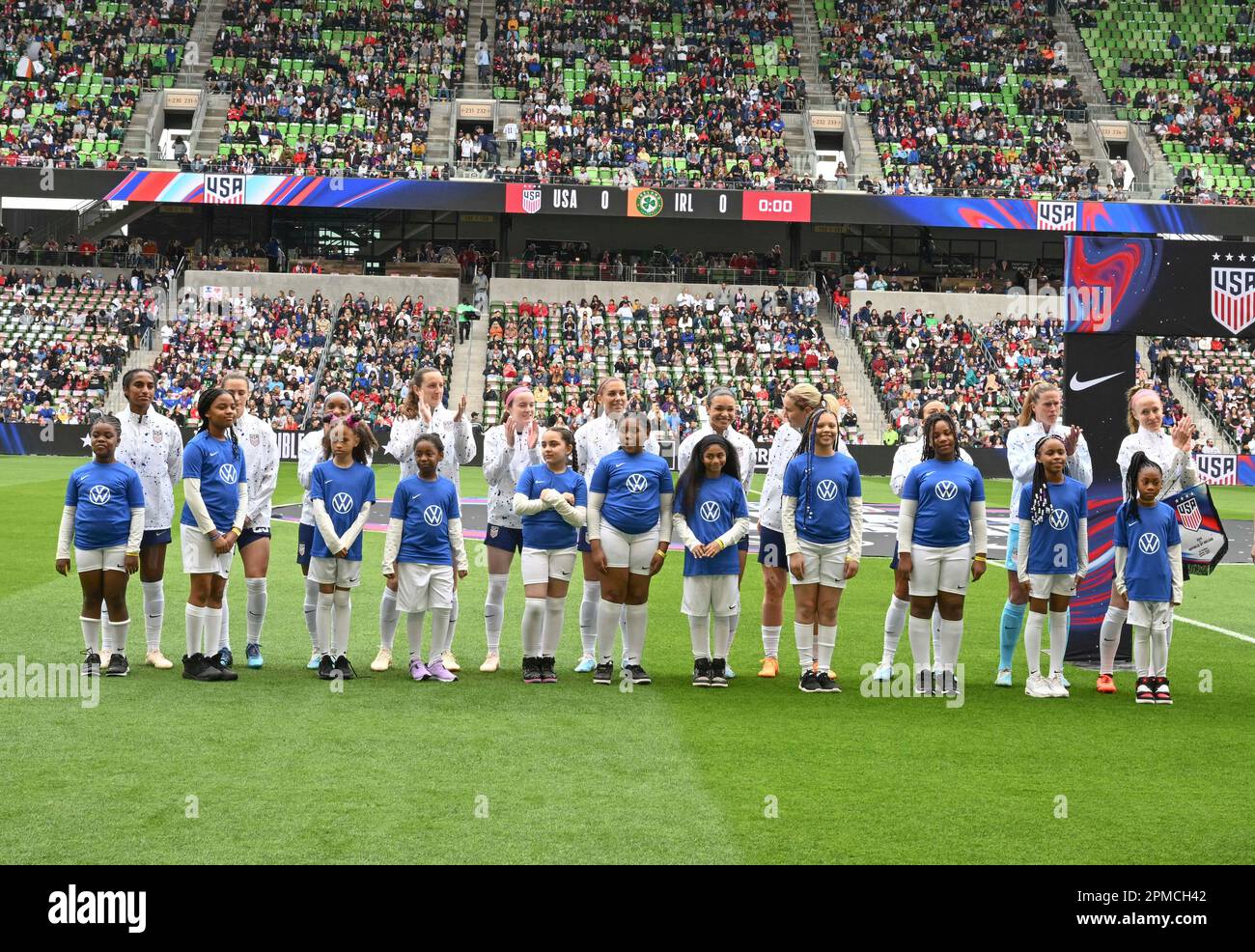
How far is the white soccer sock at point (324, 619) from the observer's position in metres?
10.2

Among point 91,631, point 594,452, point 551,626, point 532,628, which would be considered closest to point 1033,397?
point 594,452

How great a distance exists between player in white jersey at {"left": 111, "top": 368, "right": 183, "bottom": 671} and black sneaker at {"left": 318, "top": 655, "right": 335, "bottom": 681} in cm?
117

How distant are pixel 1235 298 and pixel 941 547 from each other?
3.39 m

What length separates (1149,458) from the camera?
10344 millimetres

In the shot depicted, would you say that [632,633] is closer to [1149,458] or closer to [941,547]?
[941,547]

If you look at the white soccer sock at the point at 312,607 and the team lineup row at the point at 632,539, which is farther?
the white soccer sock at the point at 312,607

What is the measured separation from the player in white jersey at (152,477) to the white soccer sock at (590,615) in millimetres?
2991

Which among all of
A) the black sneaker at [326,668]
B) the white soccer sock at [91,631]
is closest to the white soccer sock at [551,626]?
the black sneaker at [326,668]

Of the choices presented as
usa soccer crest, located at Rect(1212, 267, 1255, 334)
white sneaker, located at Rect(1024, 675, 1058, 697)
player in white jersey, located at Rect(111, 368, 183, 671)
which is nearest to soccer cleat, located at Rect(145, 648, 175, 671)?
player in white jersey, located at Rect(111, 368, 183, 671)

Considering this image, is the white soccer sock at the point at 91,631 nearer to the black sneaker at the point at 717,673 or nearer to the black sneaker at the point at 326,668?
the black sneaker at the point at 326,668

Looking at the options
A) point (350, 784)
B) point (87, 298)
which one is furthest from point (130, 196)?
point (350, 784)

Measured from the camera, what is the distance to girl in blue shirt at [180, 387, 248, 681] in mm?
9953

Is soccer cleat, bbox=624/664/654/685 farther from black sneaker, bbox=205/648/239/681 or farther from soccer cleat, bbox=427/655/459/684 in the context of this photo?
black sneaker, bbox=205/648/239/681

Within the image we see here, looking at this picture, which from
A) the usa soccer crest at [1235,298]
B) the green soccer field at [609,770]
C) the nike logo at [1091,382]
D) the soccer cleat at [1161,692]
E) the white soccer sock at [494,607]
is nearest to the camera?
the green soccer field at [609,770]
